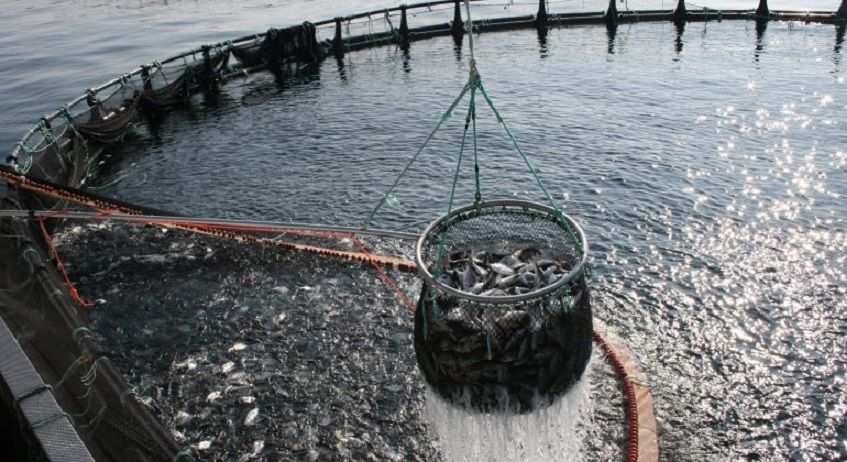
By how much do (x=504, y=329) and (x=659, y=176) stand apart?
45.5 feet

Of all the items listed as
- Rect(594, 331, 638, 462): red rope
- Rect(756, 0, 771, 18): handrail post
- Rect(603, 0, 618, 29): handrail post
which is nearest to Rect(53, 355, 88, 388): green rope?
Rect(594, 331, 638, 462): red rope

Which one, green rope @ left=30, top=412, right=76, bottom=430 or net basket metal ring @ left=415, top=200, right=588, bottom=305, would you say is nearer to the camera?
green rope @ left=30, top=412, right=76, bottom=430

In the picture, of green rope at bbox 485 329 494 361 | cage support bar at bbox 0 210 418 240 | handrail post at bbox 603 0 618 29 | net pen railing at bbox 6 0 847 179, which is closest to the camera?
green rope at bbox 485 329 494 361

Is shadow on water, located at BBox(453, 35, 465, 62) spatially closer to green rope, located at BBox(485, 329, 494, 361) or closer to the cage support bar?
A: the cage support bar

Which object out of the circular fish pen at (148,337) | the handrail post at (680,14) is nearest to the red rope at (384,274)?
the circular fish pen at (148,337)

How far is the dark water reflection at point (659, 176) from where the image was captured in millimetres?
10484

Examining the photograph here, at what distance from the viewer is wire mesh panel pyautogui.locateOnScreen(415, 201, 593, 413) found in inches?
237

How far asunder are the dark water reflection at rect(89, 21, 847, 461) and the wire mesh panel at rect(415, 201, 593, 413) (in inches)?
165

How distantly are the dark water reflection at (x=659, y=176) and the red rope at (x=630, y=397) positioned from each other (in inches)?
19.5

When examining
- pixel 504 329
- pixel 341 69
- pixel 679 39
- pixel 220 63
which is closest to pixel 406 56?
pixel 341 69

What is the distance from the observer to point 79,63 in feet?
133

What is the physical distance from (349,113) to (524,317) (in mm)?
21468

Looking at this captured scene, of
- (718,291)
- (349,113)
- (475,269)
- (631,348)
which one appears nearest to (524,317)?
(475,269)

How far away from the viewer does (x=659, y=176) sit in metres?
18.1
